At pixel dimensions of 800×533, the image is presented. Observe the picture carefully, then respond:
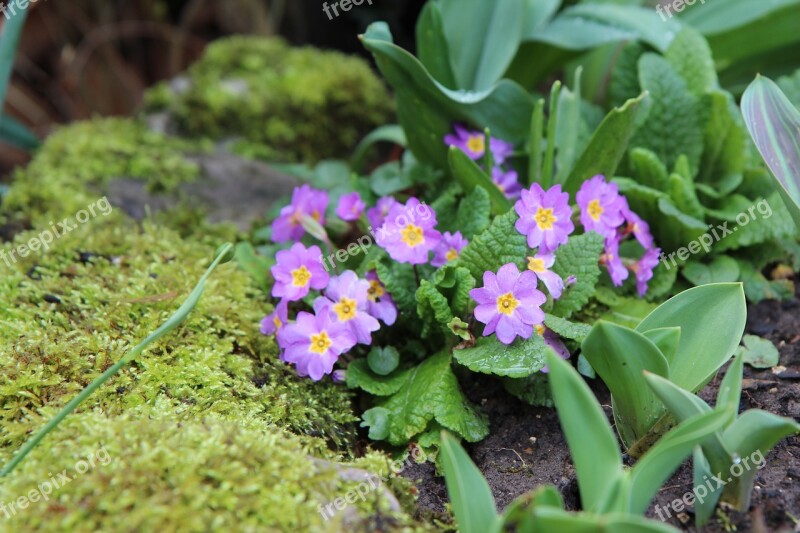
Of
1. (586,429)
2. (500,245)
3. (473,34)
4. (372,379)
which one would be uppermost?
(473,34)

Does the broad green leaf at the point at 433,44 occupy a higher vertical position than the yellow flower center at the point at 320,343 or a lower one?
higher

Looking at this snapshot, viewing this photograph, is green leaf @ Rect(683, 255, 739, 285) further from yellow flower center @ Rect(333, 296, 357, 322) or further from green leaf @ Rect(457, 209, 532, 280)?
yellow flower center @ Rect(333, 296, 357, 322)

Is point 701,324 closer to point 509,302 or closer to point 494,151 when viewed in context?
point 509,302

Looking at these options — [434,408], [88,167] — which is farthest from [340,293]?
[88,167]

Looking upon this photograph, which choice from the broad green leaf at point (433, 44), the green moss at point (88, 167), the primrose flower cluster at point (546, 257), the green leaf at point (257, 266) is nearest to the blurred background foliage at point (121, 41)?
the green moss at point (88, 167)

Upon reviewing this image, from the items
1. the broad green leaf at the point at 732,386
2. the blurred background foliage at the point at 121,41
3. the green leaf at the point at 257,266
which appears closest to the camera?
the broad green leaf at the point at 732,386

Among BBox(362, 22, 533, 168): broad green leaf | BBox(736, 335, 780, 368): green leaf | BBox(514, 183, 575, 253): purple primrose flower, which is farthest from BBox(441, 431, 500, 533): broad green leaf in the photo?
BBox(362, 22, 533, 168): broad green leaf

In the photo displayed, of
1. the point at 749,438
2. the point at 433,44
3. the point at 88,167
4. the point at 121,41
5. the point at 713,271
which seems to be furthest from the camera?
the point at 121,41

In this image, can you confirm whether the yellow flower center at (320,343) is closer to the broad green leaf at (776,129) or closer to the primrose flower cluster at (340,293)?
the primrose flower cluster at (340,293)
